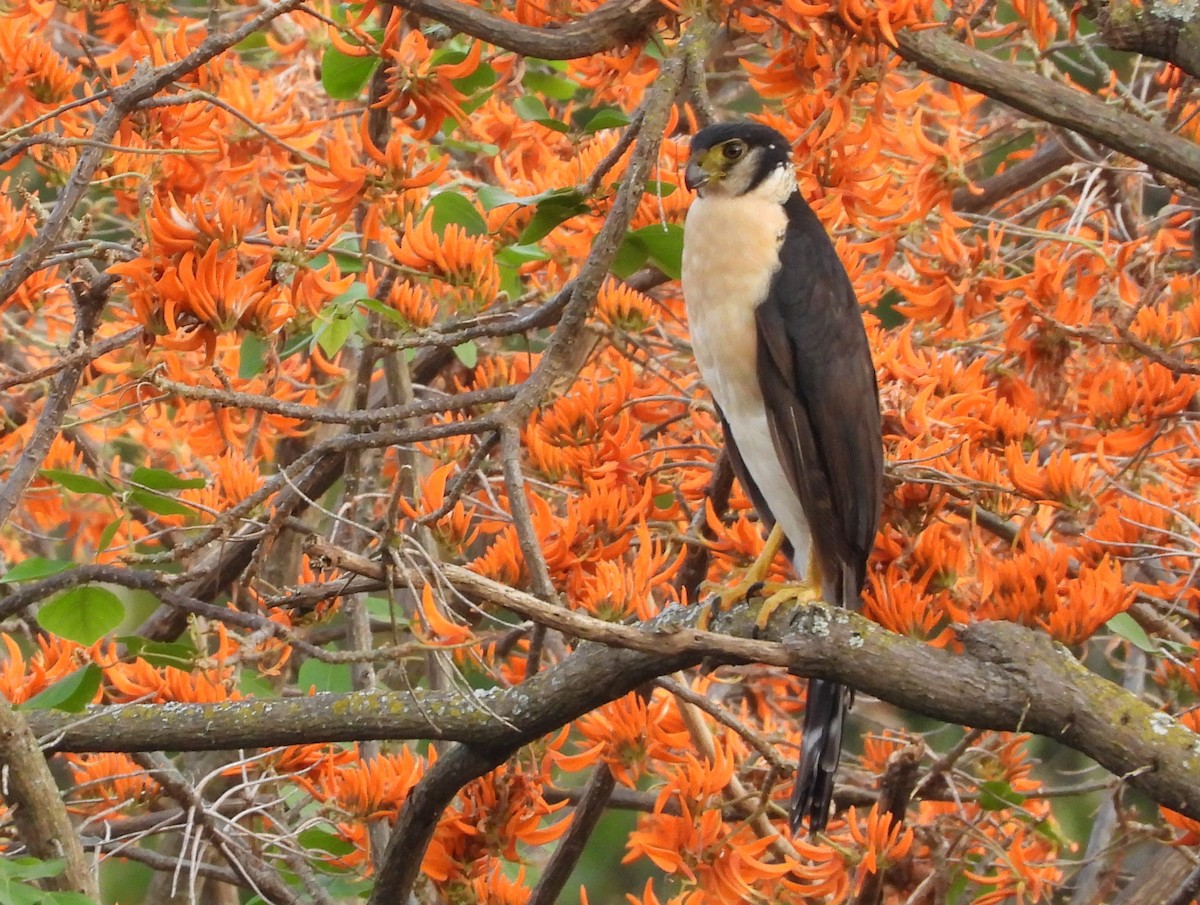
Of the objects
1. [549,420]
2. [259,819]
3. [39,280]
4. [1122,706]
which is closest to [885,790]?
[1122,706]

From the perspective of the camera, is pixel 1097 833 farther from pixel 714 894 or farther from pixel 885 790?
pixel 714 894

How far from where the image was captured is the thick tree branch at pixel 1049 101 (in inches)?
102

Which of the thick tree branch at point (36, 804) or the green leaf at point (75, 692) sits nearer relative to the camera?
the thick tree branch at point (36, 804)

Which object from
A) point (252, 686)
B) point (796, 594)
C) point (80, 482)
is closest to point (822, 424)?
point (796, 594)

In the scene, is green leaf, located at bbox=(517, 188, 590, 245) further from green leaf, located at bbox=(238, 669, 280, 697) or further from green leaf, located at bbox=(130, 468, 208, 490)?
green leaf, located at bbox=(238, 669, 280, 697)

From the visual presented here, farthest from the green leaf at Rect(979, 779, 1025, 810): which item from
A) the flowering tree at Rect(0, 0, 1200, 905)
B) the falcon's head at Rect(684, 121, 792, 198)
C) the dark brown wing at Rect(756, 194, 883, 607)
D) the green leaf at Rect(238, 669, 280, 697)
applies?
the green leaf at Rect(238, 669, 280, 697)

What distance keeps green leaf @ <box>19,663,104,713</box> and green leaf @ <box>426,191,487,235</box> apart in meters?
1.06

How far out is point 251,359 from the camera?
3.11m

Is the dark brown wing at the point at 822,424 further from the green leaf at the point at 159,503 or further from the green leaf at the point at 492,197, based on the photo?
the green leaf at the point at 159,503

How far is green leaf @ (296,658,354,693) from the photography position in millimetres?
3098

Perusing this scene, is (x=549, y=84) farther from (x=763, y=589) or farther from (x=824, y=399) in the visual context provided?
(x=763, y=589)

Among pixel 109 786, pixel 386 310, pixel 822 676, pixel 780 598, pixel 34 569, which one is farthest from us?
pixel 109 786

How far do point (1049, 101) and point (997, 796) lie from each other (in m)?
1.34

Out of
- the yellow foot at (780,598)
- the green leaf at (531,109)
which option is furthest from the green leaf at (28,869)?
the green leaf at (531,109)
